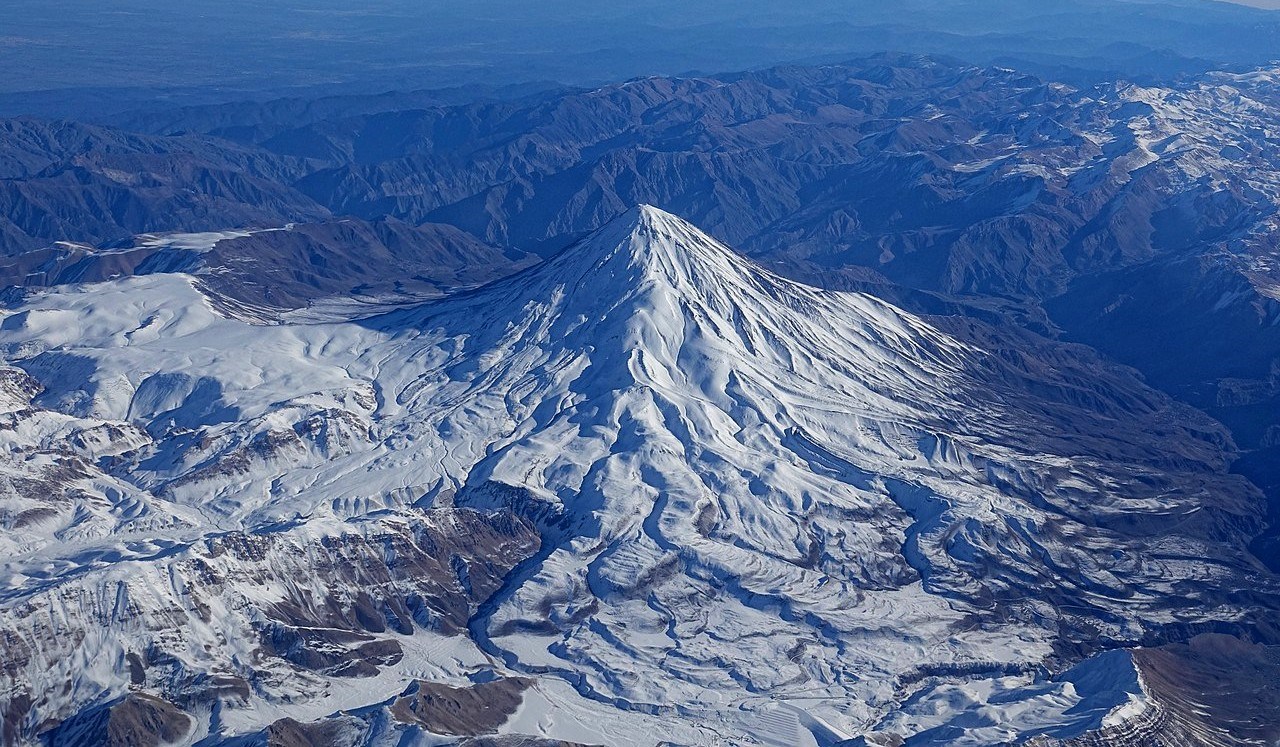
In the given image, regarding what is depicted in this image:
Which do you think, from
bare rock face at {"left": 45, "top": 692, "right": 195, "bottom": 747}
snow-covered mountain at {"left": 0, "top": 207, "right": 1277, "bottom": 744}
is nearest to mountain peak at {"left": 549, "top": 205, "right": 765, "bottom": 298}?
snow-covered mountain at {"left": 0, "top": 207, "right": 1277, "bottom": 744}

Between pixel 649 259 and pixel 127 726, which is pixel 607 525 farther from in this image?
pixel 127 726

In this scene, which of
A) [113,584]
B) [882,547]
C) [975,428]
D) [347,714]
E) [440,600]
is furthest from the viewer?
[975,428]

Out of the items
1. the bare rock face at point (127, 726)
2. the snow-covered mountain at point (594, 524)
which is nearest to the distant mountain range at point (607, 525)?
the bare rock face at point (127, 726)

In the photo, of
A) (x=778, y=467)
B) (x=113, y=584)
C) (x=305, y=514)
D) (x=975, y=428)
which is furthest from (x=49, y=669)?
(x=975, y=428)

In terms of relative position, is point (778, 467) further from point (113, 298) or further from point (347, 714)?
point (113, 298)

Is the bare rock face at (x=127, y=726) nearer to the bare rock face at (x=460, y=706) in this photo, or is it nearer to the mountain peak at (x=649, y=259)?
the bare rock face at (x=460, y=706)

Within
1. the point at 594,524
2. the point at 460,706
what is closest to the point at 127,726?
the point at 460,706

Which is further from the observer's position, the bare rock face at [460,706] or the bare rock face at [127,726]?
the bare rock face at [460,706]

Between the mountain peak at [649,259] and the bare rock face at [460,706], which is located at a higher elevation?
the mountain peak at [649,259]

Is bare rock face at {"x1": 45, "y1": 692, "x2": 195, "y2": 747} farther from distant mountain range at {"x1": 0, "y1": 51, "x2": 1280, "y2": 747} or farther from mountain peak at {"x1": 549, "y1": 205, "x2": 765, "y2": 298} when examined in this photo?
mountain peak at {"x1": 549, "y1": 205, "x2": 765, "y2": 298}
